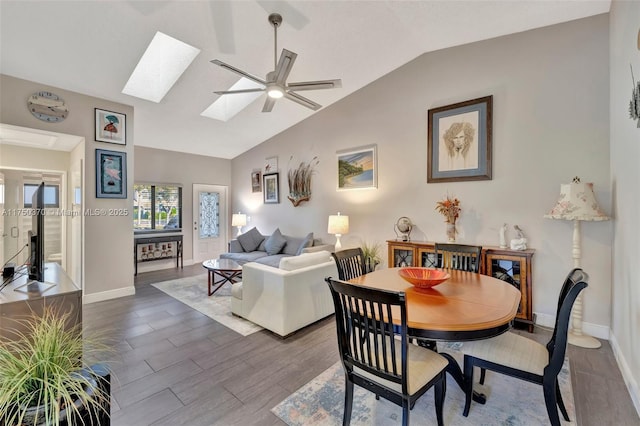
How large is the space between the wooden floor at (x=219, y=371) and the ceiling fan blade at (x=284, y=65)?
2.66 m

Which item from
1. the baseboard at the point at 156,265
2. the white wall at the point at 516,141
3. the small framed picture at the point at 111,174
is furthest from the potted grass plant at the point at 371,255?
the baseboard at the point at 156,265

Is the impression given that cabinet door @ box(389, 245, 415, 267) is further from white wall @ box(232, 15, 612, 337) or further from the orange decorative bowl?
the orange decorative bowl

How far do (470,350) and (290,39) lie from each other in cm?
371

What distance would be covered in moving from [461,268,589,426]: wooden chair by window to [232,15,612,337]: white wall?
6.03 feet

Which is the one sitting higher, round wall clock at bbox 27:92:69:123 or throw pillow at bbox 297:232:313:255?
round wall clock at bbox 27:92:69:123

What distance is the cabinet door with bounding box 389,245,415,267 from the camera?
13.5 ft

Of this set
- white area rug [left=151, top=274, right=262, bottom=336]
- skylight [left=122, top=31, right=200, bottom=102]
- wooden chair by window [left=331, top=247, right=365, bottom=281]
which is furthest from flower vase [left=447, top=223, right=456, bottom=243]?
skylight [left=122, top=31, right=200, bottom=102]

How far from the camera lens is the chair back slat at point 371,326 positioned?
146 cm

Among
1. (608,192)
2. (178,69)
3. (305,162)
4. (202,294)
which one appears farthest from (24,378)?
(305,162)

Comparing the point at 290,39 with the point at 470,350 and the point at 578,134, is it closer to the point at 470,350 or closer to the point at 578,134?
the point at 578,134

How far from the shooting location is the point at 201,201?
723cm

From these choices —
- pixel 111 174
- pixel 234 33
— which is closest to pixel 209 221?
pixel 111 174

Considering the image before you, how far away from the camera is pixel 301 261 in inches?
129

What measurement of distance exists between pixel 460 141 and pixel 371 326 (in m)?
3.25
